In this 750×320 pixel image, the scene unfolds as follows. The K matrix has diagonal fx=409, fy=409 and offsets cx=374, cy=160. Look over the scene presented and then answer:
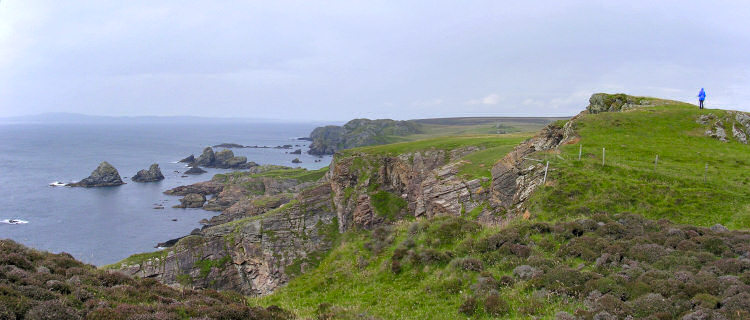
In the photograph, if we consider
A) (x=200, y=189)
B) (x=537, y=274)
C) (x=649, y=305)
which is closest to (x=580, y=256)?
(x=537, y=274)

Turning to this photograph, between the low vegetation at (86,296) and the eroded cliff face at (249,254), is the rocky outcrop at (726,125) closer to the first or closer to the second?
the low vegetation at (86,296)

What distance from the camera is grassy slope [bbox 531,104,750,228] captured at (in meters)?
25.4

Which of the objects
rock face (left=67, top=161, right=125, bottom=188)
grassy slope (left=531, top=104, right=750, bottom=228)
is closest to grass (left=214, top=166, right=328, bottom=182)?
rock face (left=67, top=161, right=125, bottom=188)

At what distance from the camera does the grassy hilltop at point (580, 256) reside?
1370 cm

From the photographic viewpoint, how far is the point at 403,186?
82.4m

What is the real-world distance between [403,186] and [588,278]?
2646 inches

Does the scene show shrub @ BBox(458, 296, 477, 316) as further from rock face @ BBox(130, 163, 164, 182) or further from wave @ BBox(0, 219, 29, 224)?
rock face @ BBox(130, 163, 164, 182)

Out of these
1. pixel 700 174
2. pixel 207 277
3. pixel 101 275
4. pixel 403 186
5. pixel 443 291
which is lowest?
pixel 207 277

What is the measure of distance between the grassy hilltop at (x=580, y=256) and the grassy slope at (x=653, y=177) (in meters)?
0.11

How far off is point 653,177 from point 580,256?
16481 mm

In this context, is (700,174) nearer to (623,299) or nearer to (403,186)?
(623,299)

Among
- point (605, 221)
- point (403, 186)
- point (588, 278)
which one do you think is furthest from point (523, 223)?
point (403, 186)

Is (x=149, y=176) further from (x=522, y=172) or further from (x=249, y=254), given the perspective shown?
(x=522, y=172)

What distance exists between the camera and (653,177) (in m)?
29.6
